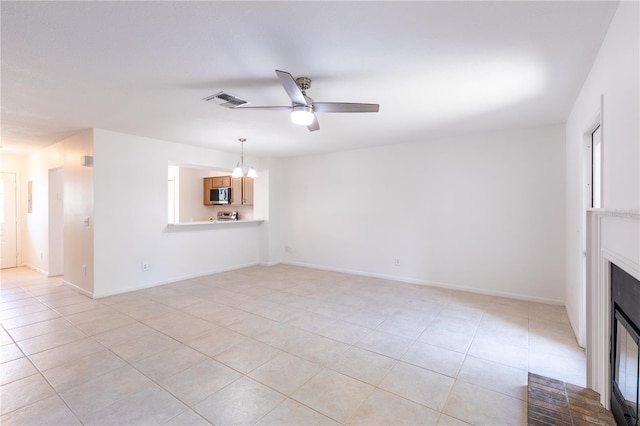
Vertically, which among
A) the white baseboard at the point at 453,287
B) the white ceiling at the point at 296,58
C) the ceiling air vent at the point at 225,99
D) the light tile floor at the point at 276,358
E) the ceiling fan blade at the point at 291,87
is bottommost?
the light tile floor at the point at 276,358

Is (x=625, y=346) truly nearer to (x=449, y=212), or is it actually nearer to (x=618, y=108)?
(x=618, y=108)

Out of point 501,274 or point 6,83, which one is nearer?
point 6,83

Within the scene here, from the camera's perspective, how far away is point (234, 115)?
3432 millimetres

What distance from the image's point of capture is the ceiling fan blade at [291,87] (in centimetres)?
189

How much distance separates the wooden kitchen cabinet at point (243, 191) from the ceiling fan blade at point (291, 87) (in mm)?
4791

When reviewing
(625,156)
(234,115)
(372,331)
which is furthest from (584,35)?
(234,115)

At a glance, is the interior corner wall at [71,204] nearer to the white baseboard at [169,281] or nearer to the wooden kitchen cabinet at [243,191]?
the white baseboard at [169,281]

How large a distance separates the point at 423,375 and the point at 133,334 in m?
2.74

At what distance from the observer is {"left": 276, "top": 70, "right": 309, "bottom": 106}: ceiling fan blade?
1.89 meters

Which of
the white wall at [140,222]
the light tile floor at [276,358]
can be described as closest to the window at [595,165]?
the light tile floor at [276,358]

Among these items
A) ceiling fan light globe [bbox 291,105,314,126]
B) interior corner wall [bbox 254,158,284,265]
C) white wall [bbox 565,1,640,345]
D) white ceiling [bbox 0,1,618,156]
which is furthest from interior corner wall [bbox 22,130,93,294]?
white wall [bbox 565,1,640,345]

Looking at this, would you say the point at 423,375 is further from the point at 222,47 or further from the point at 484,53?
the point at 222,47

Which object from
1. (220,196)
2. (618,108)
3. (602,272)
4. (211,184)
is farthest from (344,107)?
(211,184)

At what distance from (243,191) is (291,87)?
5166 millimetres
